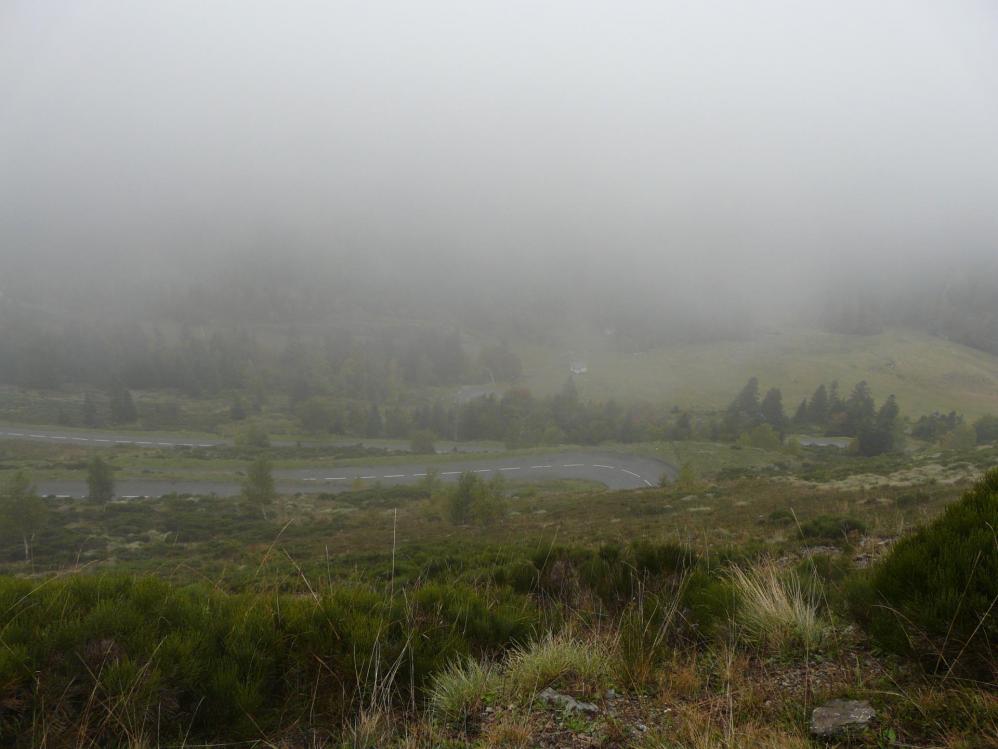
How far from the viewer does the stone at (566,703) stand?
11.1 feet

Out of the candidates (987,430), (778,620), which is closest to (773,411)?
(987,430)

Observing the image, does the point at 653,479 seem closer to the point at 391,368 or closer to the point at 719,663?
the point at 719,663

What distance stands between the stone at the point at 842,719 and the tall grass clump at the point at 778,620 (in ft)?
2.37

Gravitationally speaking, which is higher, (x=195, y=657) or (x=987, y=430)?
(x=195, y=657)

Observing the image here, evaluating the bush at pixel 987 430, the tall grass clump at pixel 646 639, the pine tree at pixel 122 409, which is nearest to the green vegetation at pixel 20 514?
the tall grass clump at pixel 646 639

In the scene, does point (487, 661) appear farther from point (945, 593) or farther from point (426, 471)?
point (426, 471)

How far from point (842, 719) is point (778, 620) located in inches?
53.0

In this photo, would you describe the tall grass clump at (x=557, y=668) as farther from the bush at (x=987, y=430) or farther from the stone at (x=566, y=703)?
the bush at (x=987, y=430)

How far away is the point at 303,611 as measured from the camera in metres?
4.00

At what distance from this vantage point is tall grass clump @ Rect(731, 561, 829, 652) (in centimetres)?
402

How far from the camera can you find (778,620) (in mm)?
4207

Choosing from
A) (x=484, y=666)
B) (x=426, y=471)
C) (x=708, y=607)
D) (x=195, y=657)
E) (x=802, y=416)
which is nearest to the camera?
(x=195, y=657)

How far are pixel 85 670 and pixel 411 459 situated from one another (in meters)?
91.6

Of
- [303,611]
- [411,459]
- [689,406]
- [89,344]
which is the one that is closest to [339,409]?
[411,459]
